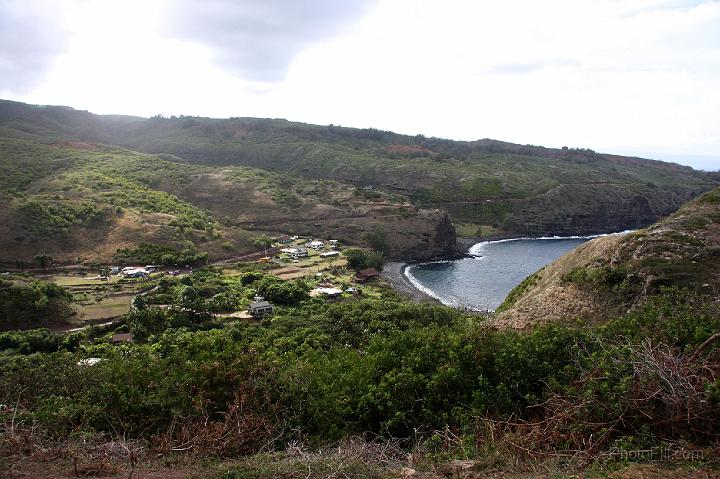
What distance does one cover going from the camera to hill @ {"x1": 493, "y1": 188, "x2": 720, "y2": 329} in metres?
15.0

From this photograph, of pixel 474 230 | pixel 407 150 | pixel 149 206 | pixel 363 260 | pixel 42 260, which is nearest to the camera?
pixel 42 260

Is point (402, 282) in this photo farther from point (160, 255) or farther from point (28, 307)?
point (28, 307)

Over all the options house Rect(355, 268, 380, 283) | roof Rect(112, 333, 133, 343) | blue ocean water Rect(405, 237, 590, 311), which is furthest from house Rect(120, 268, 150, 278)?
blue ocean water Rect(405, 237, 590, 311)

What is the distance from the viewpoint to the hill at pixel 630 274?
15039 millimetres

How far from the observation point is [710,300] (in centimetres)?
1176

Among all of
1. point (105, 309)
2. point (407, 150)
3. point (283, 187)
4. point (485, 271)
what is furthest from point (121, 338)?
point (407, 150)

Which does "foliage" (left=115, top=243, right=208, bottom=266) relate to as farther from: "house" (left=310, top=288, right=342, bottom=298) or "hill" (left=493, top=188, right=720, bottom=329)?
"hill" (left=493, top=188, right=720, bottom=329)

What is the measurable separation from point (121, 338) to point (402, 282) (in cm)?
3293

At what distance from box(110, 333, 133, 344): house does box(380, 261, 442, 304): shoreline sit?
25.2 metres

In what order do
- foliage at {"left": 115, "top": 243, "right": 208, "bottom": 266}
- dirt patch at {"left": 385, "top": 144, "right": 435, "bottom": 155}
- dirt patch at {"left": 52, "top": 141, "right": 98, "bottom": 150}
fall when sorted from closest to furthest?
foliage at {"left": 115, "top": 243, "right": 208, "bottom": 266} < dirt patch at {"left": 52, "top": 141, "right": 98, "bottom": 150} < dirt patch at {"left": 385, "top": 144, "right": 435, "bottom": 155}

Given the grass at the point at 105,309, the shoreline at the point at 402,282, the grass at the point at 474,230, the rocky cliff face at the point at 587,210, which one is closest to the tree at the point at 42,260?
the grass at the point at 105,309

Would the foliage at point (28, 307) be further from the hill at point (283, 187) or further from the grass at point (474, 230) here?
the grass at point (474, 230)

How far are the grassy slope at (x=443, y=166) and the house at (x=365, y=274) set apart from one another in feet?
137

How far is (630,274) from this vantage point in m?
15.9
